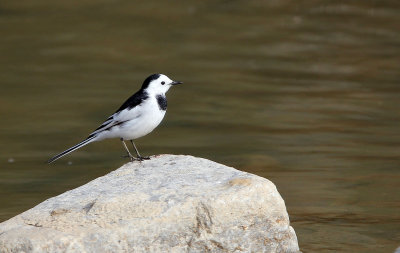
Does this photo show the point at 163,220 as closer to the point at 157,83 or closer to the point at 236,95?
the point at 157,83

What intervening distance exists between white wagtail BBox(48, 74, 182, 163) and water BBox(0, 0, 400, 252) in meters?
1.88

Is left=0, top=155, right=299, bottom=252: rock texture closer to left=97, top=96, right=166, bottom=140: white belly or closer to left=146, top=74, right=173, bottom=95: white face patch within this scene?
left=97, top=96, right=166, bottom=140: white belly

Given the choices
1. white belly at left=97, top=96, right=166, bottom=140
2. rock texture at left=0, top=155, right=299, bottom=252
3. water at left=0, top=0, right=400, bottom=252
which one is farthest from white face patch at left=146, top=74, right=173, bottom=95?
water at left=0, top=0, right=400, bottom=252

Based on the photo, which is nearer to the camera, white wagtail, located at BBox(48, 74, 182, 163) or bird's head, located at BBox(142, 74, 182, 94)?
white wagtail, located at BBox(48, 74, 182, 163)

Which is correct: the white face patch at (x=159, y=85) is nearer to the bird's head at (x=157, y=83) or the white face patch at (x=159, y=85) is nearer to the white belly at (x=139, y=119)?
the bird's head at (x=157, y=83)

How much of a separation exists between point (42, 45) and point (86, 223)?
474 inches

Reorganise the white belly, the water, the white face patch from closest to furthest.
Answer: the white belly → the white face patch → the water

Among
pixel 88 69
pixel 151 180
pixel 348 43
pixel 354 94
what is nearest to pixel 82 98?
pixel 88 69

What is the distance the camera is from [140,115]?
8695mm

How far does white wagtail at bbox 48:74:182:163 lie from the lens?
866 cm

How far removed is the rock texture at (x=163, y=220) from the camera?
23.2 ft

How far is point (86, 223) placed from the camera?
7207 millimetres

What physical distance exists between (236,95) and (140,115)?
7327 mm

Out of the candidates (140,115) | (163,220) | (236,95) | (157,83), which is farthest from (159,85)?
(236,95)
